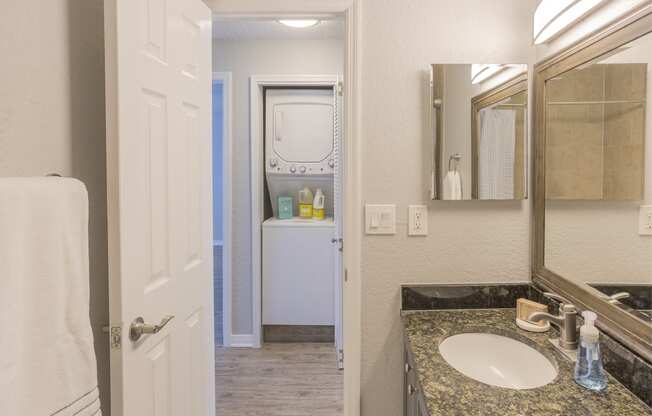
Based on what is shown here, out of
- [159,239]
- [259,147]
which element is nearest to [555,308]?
[159,239]

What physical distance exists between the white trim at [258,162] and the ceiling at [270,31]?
11.2 inches

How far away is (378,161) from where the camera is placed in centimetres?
173

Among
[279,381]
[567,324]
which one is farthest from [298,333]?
[567,324]

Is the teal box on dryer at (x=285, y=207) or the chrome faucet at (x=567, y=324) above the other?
the teal box on dryer at (x=285, y=207)

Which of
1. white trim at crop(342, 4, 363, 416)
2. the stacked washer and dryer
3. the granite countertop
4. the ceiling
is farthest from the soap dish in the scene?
the ceiling

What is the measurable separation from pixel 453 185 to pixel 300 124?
6.46 feet

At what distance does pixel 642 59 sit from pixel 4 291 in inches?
57.6

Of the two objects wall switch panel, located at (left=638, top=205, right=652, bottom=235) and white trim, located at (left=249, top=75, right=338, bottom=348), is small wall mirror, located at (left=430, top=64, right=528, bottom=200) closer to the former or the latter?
wall switch panel, located at (left=638, top=205, right=652, bottom=235)

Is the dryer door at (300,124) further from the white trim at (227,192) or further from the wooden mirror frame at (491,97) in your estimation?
the wooden mirror frame at (491,97)

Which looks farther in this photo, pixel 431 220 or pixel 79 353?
pixel 431 220

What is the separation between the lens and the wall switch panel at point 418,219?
5.66 feet

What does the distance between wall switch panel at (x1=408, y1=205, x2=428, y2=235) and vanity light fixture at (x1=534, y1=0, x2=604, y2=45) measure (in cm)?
77

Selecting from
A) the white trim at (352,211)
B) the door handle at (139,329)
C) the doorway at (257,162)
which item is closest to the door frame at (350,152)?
the white trim at (352,211)

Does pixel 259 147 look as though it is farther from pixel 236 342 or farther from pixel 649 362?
pixel 649 362
